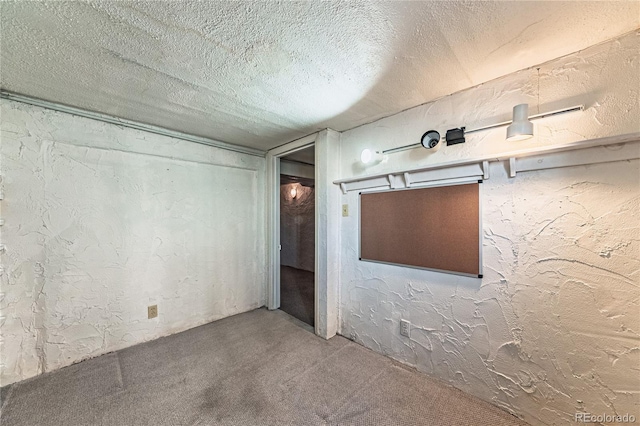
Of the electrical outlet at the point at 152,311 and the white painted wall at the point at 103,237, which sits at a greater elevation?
the white painted wall at the point at 103,237

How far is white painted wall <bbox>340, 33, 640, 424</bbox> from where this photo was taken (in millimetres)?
1174

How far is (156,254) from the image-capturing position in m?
2.37

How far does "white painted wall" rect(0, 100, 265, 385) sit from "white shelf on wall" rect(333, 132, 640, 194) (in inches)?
80.7

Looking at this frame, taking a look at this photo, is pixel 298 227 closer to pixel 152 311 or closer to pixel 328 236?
pixel 328 236

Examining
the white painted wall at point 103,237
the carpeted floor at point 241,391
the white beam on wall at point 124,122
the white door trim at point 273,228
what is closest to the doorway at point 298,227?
the white door trim at point 273,228

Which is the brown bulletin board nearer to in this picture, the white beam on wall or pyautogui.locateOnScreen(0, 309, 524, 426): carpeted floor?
pyautogui.locateOnScreen(0, 309, 524, 426): carpeted floor

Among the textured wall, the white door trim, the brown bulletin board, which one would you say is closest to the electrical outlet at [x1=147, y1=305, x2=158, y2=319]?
the white door trim

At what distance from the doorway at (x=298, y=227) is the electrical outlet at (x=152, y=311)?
5.74 feet

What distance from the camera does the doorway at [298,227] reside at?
3902 millimetres

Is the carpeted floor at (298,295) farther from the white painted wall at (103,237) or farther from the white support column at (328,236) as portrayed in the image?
the white painted wall at (103,237)

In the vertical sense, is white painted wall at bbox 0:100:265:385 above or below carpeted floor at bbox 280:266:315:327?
above

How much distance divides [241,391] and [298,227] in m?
4.12

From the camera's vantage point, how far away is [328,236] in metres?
2.39

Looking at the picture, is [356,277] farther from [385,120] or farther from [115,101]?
[115,101]
